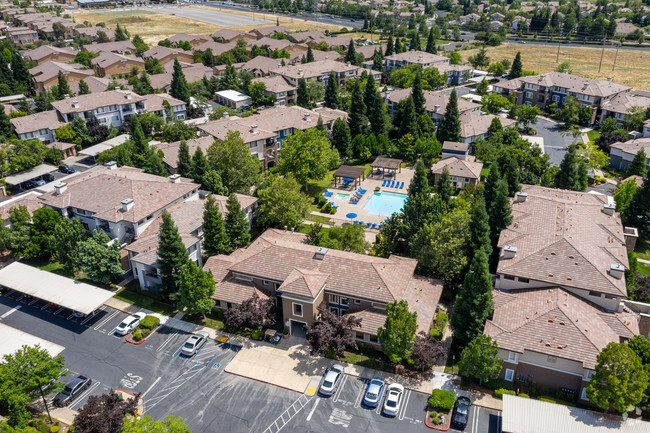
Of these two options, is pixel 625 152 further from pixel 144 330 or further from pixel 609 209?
pixel 144 330

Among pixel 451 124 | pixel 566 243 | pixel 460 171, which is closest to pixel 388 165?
pixel 460 171

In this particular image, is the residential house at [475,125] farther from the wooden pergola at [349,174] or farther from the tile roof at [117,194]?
the tile roof at [117,194]

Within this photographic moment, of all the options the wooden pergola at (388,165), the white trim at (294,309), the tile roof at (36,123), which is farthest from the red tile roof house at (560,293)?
the tile roof at (36,123)

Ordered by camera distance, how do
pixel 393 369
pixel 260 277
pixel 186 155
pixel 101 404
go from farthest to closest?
pixel 186 155, pixel 260 277, pixel 393 369, pixel 101 404

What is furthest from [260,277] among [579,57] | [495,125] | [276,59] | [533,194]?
[579,57]

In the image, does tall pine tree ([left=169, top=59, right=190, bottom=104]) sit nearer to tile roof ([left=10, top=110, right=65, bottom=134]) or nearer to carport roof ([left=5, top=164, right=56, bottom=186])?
tile roof ([left=10, top=110, right=65, bottom=134])

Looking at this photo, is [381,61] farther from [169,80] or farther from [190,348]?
[190,348]

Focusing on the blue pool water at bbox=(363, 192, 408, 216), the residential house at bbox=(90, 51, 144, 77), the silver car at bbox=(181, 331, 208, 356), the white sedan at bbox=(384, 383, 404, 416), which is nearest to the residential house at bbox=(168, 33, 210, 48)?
the residential house at bbox=(90, 51, 144, 77)

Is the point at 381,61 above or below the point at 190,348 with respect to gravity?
above
